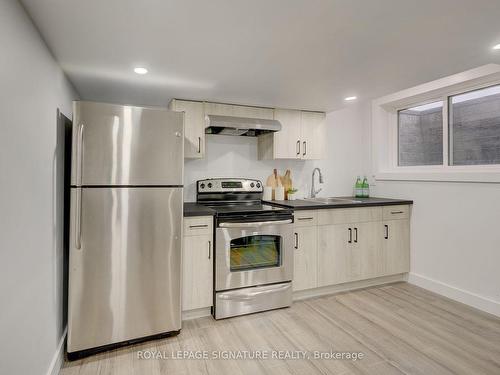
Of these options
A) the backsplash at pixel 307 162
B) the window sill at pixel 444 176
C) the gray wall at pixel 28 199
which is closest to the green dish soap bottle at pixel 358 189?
the backsplash at pixel 307 162

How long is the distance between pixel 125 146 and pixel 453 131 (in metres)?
3.34

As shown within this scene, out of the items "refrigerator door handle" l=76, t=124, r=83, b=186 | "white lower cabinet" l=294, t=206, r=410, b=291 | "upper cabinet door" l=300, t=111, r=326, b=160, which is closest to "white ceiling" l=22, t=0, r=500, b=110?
"refrigerator door handle" l=76, t=124, r=83, b=186

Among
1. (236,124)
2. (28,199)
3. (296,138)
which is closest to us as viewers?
(28,199)

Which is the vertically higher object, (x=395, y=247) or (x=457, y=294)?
(x=395, y=247)

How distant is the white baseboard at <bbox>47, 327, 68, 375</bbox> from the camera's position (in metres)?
1.75

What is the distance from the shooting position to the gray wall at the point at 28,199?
1193mm

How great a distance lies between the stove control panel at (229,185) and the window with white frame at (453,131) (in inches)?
79.9

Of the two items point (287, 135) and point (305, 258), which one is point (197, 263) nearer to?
point (305, 258)

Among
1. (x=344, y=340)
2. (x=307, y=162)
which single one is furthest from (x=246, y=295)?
(x=307, y=162)

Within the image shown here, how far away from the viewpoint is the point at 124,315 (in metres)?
2.11

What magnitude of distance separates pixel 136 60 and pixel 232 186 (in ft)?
5.39

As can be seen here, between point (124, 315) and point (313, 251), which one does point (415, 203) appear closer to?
point (313, 251)

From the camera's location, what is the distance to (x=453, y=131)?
10.3 ft

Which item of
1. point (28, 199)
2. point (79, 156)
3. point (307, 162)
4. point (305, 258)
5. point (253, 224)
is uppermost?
point (307, 162)
